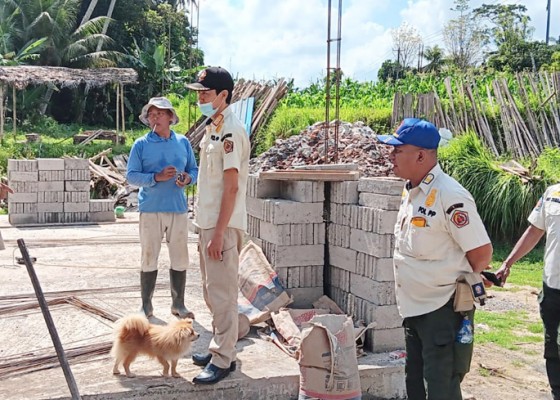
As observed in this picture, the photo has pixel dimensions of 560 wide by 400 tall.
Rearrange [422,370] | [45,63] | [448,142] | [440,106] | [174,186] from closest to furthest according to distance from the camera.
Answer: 1. [422,370]
2. [174,186]
3. [448,142]
4. [440,106]
5. [45,63]

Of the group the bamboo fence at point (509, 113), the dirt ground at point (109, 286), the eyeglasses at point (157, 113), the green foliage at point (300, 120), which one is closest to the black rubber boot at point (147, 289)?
the dirt ground at point (109, 286)

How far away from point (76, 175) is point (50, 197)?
58cm

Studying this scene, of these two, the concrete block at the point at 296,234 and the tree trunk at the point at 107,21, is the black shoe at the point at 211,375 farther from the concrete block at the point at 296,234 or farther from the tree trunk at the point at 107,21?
the tree trunk at the point at 107,21

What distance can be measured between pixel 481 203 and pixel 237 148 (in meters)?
8.19

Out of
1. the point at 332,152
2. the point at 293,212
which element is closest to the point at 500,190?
the point at 332,152

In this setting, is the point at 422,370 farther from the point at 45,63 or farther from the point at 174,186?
the point at 45,63

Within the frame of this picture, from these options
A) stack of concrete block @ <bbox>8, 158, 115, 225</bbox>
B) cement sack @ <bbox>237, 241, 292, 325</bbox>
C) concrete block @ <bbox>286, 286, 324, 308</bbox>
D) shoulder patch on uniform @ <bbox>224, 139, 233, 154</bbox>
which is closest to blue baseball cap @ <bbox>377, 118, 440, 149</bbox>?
shoulder patch on uniform @ <bbox>224, 139, 233, 154</bbox>

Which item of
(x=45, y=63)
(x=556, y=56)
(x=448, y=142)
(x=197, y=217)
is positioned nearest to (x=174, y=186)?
(x=197, y=217)

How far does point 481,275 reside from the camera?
3.33m

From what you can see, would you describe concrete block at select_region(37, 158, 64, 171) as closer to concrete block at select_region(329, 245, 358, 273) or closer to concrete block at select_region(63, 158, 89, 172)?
concrete block at select_region(63, 158, 89, 172)

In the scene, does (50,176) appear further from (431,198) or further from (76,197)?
(431,198)

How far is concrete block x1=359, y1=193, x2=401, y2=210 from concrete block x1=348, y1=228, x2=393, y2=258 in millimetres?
231

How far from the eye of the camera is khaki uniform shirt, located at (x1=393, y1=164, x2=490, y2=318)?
3.15 m

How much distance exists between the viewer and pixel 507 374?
552 cm
